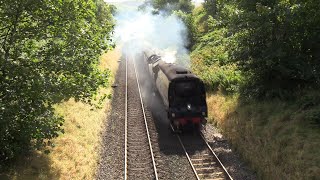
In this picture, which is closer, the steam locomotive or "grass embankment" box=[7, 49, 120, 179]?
"grass embankment" box=[7, 49, 120, 179]

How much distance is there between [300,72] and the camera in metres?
16.9

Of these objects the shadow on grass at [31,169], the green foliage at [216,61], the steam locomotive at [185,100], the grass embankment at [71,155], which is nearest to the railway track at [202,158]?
the steam locomotive at [185,100]

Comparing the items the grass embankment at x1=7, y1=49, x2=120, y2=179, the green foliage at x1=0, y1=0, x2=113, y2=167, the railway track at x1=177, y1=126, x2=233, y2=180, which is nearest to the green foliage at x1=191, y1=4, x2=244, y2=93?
the railway track at x1=177, y1=126, x2=233, y2=180

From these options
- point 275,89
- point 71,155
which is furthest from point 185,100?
point 71,155

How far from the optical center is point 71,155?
1527cm

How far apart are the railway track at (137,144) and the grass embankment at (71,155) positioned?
1617mm

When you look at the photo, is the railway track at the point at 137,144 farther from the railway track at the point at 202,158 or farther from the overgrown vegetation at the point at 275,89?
the overgrown vegetation at the point at 275,89

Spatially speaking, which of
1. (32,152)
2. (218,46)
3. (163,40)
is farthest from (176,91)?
(163,40)

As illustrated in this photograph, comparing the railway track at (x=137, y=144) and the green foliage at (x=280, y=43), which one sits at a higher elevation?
the green foliage at (x=280, y=43)

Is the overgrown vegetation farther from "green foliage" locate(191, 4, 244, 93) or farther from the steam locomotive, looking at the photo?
the steam locomotive

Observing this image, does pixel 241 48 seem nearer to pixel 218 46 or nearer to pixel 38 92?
pixel 38 92

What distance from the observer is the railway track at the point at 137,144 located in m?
14.5

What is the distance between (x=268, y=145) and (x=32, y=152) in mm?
10857

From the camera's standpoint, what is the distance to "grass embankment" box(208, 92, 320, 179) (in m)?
12.9
